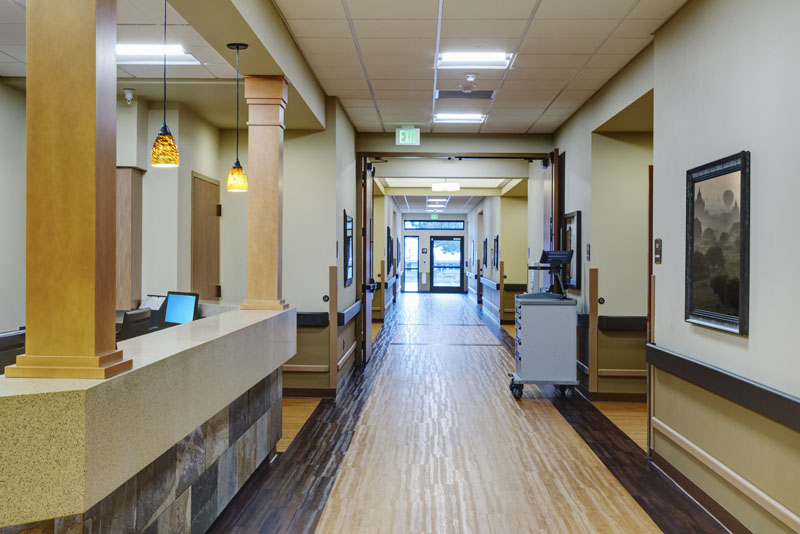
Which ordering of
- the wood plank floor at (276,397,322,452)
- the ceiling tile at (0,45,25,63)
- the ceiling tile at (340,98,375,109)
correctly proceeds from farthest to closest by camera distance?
the ceiling tile at (340,98,375,109) → the wood plank floor at (276,397,322,452) → the ceiling tile at (0,45,25,63)

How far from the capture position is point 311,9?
3645 millimetres

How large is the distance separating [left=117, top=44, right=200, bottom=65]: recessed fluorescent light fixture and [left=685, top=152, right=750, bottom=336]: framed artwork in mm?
3675

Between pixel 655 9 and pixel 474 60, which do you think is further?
pixel 474 60

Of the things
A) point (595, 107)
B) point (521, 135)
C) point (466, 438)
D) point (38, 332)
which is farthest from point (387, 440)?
point (521, 135)

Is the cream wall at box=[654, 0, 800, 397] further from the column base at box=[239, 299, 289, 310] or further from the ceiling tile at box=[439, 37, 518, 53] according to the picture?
the column base at box=[239, 299, 289, 310]

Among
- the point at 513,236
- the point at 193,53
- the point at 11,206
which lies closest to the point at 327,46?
the point at 193,53

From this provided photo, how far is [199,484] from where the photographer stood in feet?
8.58

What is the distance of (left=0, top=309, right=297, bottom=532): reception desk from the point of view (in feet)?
4.94

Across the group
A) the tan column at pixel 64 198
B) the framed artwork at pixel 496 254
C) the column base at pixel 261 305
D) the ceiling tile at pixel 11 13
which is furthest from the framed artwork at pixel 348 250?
the framed artwork at pixel 496 254

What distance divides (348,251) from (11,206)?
10.6 feet

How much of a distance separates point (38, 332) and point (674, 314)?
11.3 ft

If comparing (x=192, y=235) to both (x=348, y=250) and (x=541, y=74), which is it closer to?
(x=348, y=250)

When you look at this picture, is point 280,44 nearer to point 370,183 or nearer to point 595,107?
point 595,107

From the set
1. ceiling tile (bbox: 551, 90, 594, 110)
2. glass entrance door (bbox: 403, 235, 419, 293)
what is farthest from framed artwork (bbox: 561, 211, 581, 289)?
glass entrance door (bbox: 403, 235, 419, 293)
